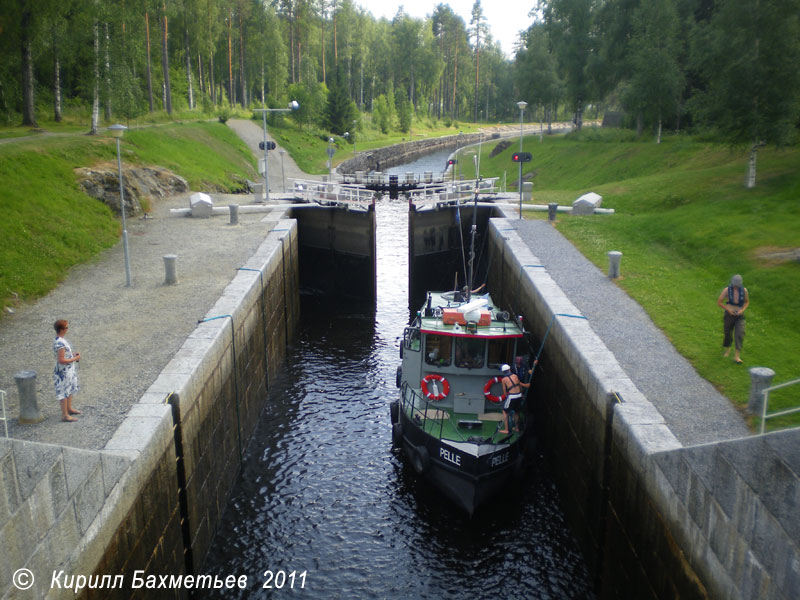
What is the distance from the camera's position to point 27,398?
11141mm

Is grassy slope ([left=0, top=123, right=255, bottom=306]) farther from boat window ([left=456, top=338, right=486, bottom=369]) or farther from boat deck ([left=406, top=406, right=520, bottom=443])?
boat window ([left=456, top=338, right=486, bottom=369])

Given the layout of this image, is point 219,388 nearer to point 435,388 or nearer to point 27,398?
point 27,398

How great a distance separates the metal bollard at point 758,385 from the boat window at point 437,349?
6.55 meters

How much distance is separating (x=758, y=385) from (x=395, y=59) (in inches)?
4326

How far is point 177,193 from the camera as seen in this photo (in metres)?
35.8

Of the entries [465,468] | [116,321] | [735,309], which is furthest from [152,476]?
[735,309]

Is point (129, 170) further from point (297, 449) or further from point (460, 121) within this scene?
point (460, 121)

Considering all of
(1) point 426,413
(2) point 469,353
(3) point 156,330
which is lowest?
(1) point 426,413

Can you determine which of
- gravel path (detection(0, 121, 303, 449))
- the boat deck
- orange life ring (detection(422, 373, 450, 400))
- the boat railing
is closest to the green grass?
the boat deck

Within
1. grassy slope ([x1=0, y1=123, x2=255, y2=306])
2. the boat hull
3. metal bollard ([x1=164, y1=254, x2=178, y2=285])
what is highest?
grassy slope ([x1=0, y1=123, x2=255, y2=306])

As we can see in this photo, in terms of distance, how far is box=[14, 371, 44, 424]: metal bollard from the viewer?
430 inches

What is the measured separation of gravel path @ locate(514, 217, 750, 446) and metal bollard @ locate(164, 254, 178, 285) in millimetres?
11104

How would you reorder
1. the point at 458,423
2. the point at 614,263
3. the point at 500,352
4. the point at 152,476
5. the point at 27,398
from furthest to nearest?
the point at 614,263
the point at 500,352
the point at 458,423
the point at 27,398
the point at 152,476

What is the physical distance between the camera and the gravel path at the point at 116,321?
466 inches
